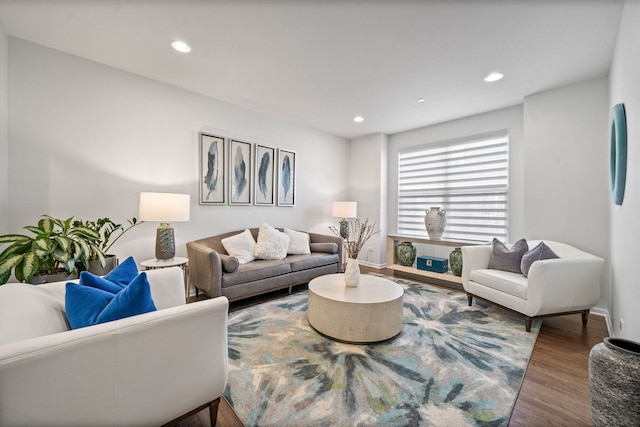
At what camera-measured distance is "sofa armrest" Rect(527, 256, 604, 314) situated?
2.28 m

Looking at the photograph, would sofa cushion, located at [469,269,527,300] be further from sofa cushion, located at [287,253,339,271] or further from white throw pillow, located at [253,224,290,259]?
white throw pillow, located at [253,224,290,259]

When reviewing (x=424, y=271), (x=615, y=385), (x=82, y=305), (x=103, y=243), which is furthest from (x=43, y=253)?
(x=424, y=271)

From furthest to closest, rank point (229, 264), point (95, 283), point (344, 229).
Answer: point (344, 229), point (229, 264), point (95, 283)

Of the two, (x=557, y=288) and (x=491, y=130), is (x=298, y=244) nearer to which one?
(x=557, y=288)

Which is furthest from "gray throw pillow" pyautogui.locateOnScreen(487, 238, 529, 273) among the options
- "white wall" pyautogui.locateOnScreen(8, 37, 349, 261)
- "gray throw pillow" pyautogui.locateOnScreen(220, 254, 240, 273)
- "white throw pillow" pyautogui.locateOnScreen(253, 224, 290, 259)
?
"white wall" pyautogui.locateOnScreen(8, 37, 349, 261)

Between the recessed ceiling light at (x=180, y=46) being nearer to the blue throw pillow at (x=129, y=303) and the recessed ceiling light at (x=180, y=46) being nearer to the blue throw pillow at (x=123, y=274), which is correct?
the blue throw pillow at (x=123, y=274)

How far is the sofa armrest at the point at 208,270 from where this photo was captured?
269 cm

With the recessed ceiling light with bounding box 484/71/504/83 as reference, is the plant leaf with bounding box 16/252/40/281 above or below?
below

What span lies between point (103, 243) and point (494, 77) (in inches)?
175

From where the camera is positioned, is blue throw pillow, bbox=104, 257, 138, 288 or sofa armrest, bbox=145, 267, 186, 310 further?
sofa armrest, bbox=145, 267, 186, 310

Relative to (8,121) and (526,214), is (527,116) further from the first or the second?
(8,121)

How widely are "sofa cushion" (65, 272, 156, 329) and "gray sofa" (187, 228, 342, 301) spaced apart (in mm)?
1576

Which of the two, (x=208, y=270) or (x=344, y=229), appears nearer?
(x=208, y=270)

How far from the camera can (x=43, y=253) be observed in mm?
1817
